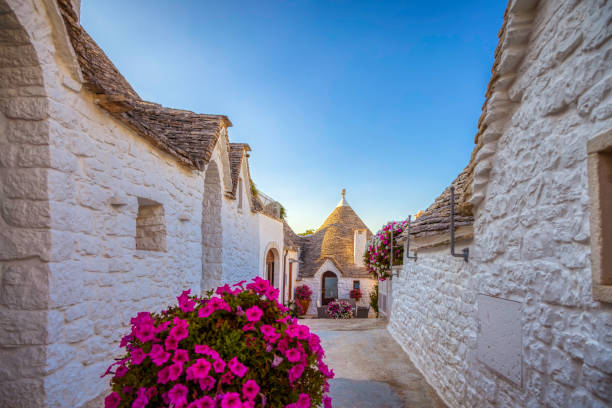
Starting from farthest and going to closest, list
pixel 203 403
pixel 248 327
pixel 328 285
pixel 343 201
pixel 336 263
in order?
pixel 343 201 < pixel 328 285 < pixel 336 263 < pixel 248 327 < pixel 203 403

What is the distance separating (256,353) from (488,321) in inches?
88.5

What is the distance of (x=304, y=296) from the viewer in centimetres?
2097

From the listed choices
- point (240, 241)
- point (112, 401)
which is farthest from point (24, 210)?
point (240, 241)

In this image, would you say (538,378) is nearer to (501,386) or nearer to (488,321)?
(501,386)

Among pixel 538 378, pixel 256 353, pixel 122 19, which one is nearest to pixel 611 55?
pixel 538 378

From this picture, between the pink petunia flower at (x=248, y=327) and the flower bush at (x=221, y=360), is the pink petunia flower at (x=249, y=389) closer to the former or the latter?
the flower bush at (x=221, y=360)

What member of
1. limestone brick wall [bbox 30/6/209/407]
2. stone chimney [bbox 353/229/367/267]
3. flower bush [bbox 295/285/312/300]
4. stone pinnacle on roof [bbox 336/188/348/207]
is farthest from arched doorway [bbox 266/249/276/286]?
stone pinnacle on roof [bbox 336/188/348/207]

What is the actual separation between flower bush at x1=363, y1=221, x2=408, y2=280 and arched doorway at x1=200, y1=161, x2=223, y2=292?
403cm

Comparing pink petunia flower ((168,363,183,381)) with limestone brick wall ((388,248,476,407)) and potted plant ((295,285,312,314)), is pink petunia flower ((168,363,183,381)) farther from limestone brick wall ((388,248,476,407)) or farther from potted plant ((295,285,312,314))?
potted plant ((295,285,312,314))

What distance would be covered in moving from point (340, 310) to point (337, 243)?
19.6 feet

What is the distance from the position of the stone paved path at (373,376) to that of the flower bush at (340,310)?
9.33 meters

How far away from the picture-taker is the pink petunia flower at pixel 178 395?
6.14 feet

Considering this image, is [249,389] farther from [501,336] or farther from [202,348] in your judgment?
[501,336]

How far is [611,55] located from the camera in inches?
76.3
